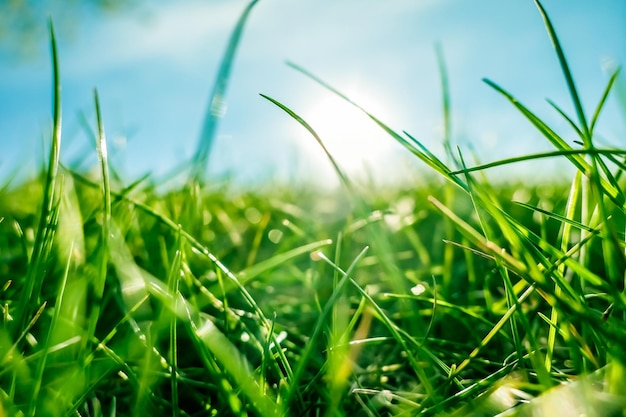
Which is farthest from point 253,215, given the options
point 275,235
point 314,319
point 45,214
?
point 45,214

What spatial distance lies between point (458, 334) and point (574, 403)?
321 millimetres

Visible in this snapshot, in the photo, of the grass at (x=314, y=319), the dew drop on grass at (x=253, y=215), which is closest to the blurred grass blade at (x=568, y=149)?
the grass at (x=314, y=319)

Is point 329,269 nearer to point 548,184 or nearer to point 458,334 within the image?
point 458,334

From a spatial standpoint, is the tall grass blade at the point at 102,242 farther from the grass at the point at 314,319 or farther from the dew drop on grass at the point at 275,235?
the dew drop on grass at the point at 275,235

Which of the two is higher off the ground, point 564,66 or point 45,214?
point 564,66

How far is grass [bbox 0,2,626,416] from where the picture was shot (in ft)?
1.10

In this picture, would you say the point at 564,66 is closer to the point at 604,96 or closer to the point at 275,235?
the point at 604,96

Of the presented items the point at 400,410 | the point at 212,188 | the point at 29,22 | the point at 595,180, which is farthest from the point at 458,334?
the point at 29,22

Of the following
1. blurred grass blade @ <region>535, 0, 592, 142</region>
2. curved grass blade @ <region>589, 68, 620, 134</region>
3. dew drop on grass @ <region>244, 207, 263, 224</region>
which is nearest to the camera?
blurred grass blade @ <region>535, 0, 592, 142</region>

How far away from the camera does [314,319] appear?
65cm

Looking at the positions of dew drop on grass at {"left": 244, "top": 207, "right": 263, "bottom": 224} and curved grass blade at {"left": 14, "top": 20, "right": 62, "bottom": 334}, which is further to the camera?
dew drop on grass at {"left": 244, "top": 207, "right": 263, "bottom": 224}

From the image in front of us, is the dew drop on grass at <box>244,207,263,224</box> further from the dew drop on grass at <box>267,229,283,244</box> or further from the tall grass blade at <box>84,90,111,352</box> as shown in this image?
the tall grass blade at <box>84,90,111,352</box>

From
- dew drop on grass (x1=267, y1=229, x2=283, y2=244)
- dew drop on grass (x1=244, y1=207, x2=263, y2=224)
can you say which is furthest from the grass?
dew drop on grass (x1=244, y1=207, x2=263, y2=224)

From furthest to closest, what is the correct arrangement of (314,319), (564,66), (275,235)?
(275,235), (314,319), (564,66)
